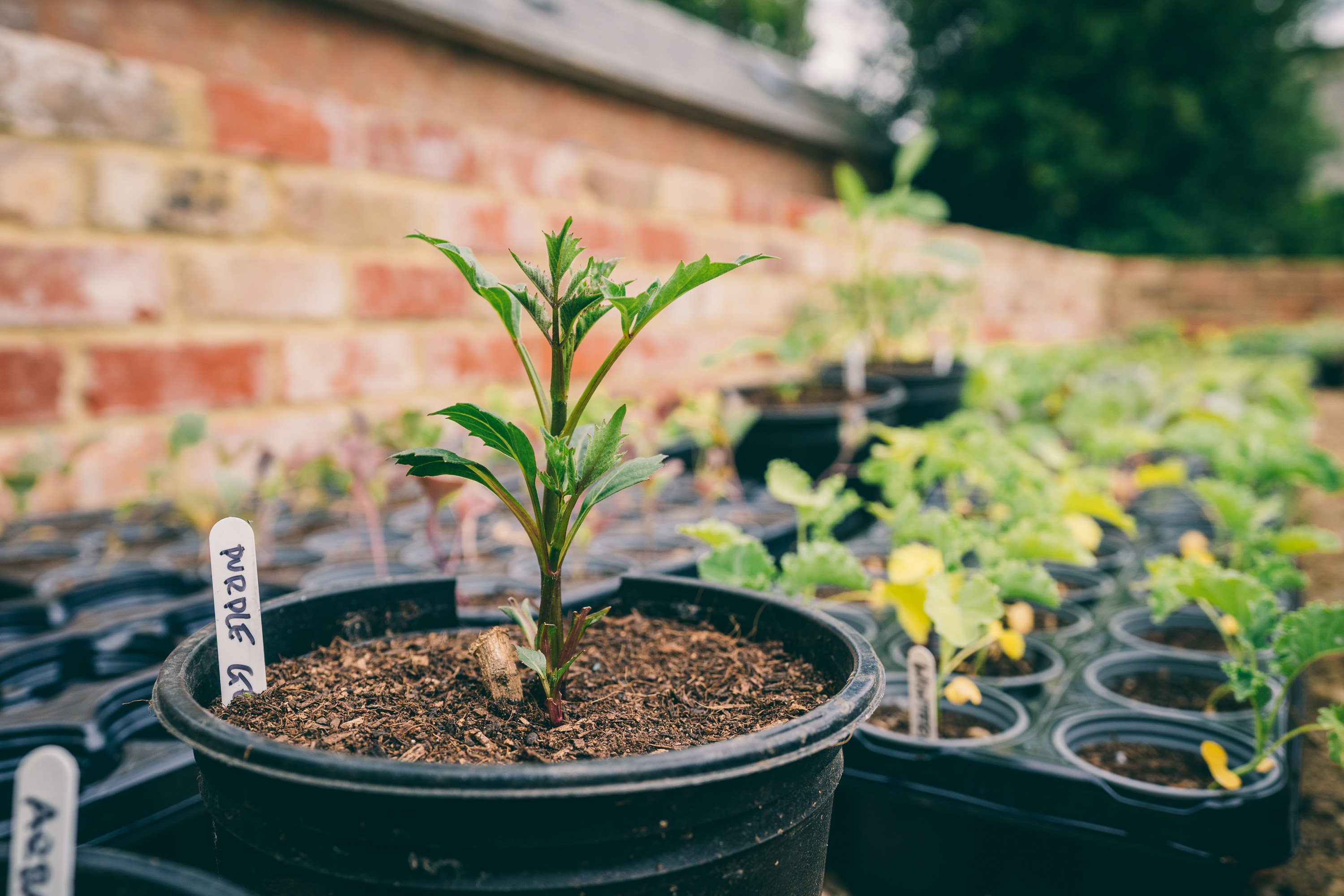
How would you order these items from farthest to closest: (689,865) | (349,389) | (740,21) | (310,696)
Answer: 1. (740,21)
2. (349,389)
3. (310,696)
4. (689,865)

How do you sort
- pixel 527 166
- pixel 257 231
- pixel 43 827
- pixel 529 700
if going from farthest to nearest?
pixel 527 166 → pixel 257 231 → pixel 529 700 → pixel 43 827

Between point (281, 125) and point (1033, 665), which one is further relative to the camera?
point (281, 125)

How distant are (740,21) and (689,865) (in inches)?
760

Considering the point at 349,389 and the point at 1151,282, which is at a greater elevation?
the point at 1151,282

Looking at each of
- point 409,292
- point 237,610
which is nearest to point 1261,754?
point 237,610

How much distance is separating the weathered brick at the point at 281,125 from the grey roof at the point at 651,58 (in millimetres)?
1206

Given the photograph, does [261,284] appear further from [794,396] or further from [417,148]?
[794,396]

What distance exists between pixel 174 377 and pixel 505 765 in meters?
1.58

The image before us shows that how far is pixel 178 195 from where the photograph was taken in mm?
1656

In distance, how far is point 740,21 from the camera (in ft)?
57.5

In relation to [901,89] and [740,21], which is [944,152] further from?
[740,21]

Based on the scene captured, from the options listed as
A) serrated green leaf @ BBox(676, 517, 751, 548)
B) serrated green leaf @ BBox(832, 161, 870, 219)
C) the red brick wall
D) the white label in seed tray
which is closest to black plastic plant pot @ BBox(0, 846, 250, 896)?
the white label in seed tray

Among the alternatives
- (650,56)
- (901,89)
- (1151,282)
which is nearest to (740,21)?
(901,89)

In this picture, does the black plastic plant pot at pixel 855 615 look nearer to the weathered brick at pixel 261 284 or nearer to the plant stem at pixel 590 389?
the plant stem at pixel 590 389
